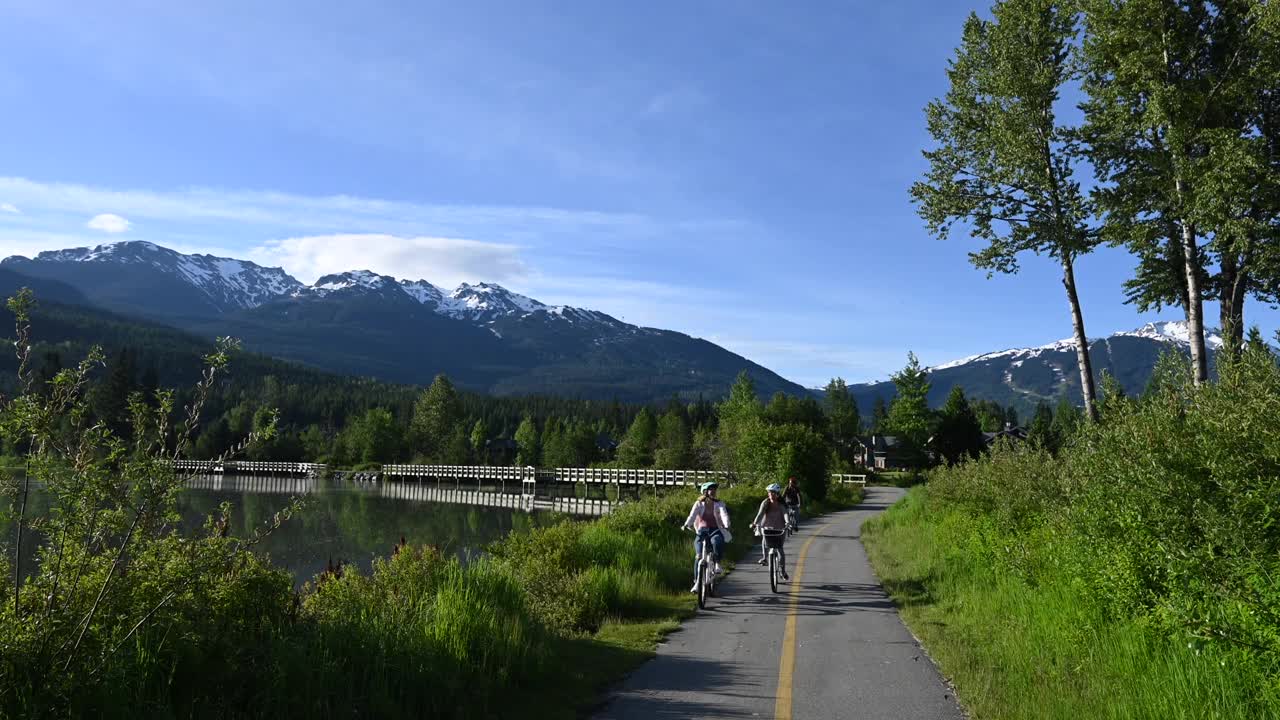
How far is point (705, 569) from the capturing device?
544 inches

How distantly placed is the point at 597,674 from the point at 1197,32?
62.4ft


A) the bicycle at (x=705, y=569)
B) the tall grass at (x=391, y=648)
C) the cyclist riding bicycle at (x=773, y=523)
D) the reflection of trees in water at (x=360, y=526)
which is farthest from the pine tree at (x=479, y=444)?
the tall grass at (x=391, y=648)

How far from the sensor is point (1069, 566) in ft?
33.2

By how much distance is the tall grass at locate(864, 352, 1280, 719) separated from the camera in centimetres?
641

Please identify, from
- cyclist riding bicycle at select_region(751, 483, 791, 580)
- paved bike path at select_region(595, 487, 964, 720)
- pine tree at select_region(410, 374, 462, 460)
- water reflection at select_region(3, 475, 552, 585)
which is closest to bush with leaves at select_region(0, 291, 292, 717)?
paved bike path at select_region(595, 487, 964, 720)

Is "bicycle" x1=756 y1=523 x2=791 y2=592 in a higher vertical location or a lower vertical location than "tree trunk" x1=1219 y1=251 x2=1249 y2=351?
lower

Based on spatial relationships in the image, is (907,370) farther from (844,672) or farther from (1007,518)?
(844,672)

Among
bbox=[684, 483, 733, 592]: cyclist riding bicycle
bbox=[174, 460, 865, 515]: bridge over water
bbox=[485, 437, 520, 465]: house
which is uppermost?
bbox=[684, 483, 733, 592]: cyclist riding bicycle

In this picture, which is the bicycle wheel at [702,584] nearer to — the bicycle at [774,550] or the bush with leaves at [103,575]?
the bicycle at [774,550]

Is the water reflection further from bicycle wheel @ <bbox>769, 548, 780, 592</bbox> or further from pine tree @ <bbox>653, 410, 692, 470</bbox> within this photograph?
pine tree @ <bbox>653, 410, 692, 470</bbox>

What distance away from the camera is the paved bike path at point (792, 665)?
7.70 m

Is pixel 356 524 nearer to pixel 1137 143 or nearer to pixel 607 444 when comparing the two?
pixel 1137 143

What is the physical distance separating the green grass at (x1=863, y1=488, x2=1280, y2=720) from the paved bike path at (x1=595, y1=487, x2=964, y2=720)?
1.48ft

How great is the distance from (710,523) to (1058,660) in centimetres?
663
